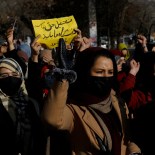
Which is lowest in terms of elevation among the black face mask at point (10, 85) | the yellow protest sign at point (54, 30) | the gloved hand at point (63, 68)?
the yellow protest sign at point (54, 30)

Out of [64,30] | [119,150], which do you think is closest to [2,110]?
[119,150]

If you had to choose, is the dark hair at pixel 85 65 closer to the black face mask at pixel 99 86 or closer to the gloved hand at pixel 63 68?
the black face mask at pixel 99 86

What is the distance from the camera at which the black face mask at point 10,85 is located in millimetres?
3492

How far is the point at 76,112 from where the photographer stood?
9.13 ft

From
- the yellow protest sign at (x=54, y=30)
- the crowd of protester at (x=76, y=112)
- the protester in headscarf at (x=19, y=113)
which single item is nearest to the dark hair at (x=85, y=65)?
the crowd of protester at (x=76, y=112)

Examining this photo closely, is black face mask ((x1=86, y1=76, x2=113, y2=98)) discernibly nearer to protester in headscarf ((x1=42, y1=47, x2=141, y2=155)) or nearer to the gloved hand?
protester in headscarf ((x1=42, y1=47, x2=141, y2=155))

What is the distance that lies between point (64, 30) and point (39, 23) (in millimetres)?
387

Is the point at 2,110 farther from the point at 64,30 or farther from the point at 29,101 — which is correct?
the point at 64,30

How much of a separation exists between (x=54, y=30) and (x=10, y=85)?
245 cm

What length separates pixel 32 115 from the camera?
349 centimetres

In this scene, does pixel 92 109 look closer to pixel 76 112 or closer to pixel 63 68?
pixel 76 112

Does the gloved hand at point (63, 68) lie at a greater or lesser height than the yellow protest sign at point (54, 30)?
greater

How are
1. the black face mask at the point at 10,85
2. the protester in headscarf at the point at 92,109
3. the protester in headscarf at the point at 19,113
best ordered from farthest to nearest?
the black face mask at the point at 10,85, the protester in headscarf at the point at 19,113, the protester in headscarf at the point at 92,109

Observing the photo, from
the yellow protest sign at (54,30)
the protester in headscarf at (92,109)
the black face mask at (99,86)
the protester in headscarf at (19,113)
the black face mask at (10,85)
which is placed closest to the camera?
the protester in headscarf at (92,109)
